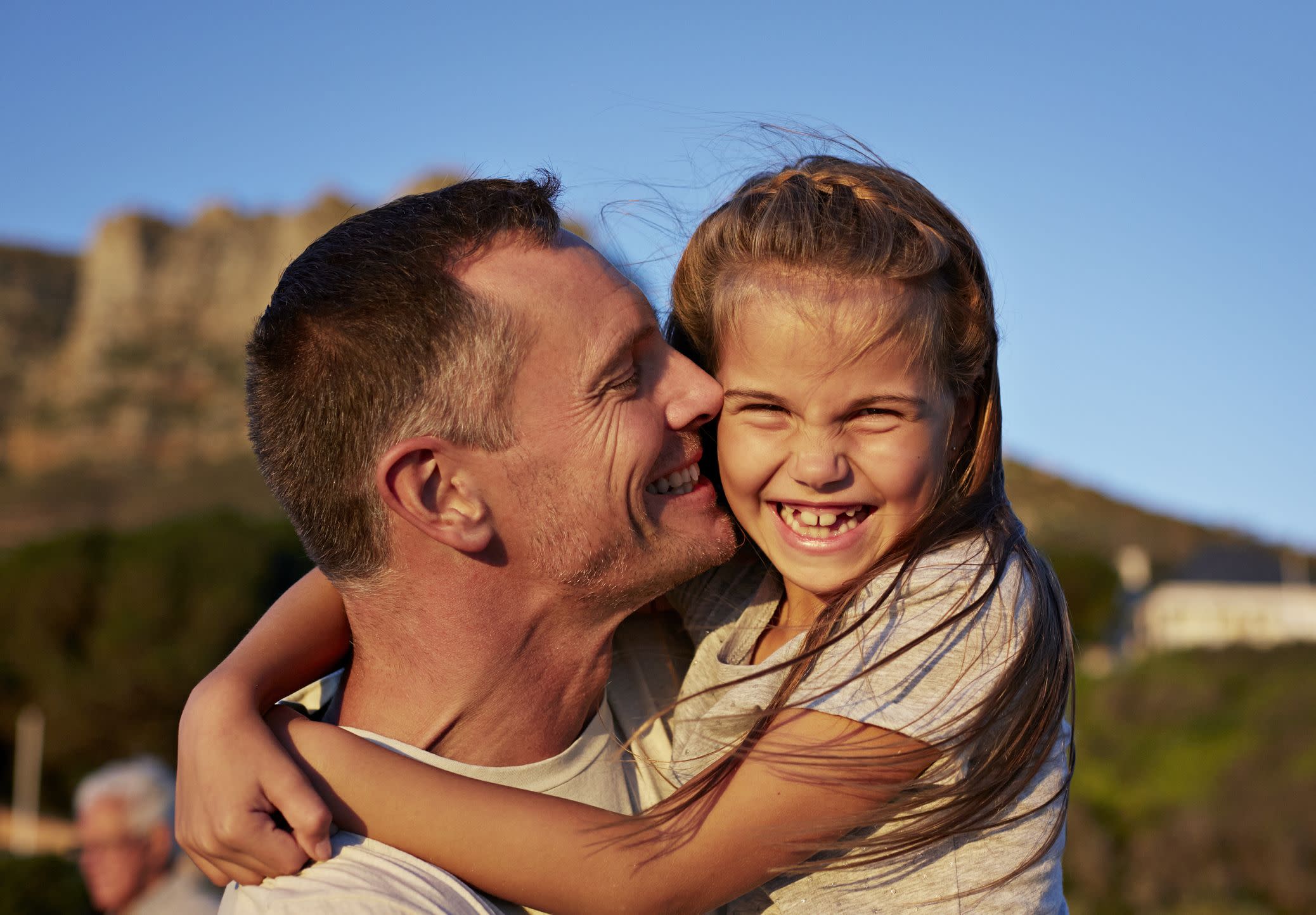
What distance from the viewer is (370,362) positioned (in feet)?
8.07

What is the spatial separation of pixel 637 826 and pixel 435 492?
74 cm

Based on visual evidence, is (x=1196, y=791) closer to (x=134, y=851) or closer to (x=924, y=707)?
(x=134, y=851)

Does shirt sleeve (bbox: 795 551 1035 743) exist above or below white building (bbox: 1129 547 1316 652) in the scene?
above

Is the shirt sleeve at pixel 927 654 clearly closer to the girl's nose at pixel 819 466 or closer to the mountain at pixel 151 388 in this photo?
the girl's nose at pixel 819 466

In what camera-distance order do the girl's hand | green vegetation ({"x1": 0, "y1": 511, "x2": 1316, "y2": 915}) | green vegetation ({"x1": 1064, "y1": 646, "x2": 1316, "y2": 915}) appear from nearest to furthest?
the girl's hand, green vegetation ({"x1": 1064, "y1": 646, "x2": 1316, "y2": 915}), green vegetation ({"x1": 0, "y1": 511, "x2": 1316, "y2": 915})

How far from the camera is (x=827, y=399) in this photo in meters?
2.52

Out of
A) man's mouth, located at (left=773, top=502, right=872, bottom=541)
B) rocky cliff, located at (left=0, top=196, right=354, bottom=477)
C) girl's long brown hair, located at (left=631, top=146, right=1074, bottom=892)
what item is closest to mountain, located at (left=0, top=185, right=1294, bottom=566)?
rocky cliff, located at (left=0, top=196, right=354, bottom=477)

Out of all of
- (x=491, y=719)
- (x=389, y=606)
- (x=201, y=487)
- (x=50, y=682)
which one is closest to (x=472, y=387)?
(x=389, y=606)

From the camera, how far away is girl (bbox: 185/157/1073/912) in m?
2.22

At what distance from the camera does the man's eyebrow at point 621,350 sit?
2.59m

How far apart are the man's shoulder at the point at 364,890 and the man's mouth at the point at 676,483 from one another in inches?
33.9

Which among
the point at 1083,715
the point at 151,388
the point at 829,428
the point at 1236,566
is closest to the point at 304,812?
the point at 829,428

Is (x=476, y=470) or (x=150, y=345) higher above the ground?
(x=476, y=470)

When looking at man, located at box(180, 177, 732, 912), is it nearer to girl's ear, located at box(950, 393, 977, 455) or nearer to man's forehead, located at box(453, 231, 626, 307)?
man's forehead, located at box(453, 231, 626, 307)
